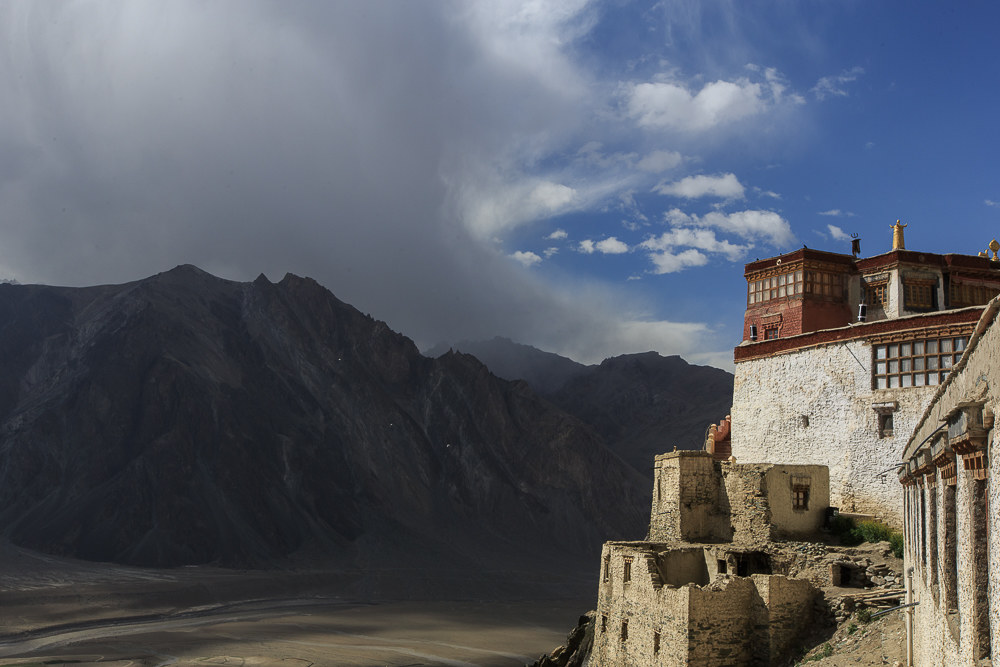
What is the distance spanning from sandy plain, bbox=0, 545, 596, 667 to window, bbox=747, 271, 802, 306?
28.9 meters

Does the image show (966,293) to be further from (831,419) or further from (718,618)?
(718,618)

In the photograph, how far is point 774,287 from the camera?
3472 cm

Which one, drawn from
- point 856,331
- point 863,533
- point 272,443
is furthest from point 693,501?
point 272,443

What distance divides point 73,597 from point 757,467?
61873 mm

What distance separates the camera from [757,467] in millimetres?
24797

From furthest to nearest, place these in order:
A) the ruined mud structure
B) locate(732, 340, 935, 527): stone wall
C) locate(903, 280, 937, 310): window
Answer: locate(903, 280, 937, 310): window, locate(732, 340, 935, 527): stone wall, the ruined mud structure

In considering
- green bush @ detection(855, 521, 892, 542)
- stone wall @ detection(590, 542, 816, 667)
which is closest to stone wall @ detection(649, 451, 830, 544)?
green bush @ detection(855, 521, 892, 542)

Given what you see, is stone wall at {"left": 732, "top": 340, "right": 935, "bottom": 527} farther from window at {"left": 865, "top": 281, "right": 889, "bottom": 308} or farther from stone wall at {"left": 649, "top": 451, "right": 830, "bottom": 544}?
window at {"left": 865, "top": 281, "right": 889, "bottom": 308}

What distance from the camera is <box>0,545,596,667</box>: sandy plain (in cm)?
5400

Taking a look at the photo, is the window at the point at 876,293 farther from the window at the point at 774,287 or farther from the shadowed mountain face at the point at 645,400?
the shadowed mountain face at the point at 645,400

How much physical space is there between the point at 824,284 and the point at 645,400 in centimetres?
11604

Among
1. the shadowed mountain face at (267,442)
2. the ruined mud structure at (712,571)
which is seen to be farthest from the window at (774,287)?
the shadowed mountain face at (267,442)

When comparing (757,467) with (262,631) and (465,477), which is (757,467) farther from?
(465,477)

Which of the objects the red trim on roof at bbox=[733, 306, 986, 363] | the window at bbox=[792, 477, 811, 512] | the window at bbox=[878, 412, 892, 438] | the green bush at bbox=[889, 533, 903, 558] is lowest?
the green bush at bbox=[889, 533, 903, 558]
